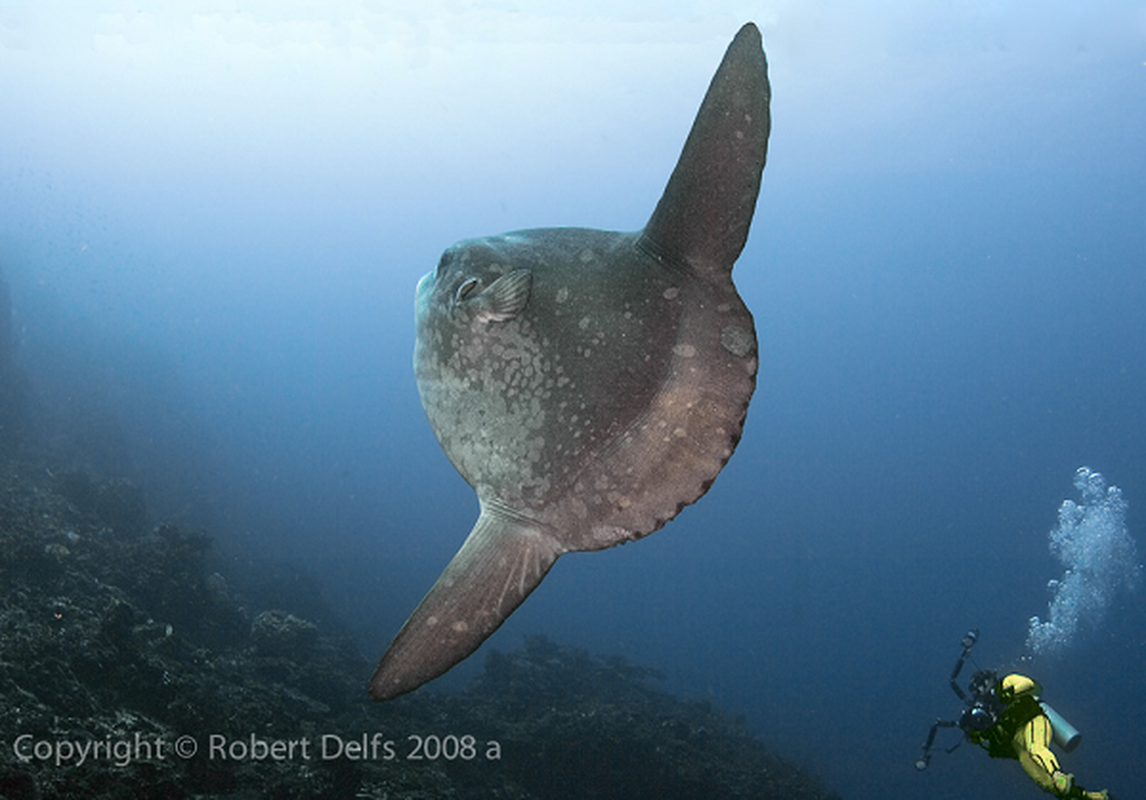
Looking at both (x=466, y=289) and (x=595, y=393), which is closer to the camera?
(x=595, y=393)

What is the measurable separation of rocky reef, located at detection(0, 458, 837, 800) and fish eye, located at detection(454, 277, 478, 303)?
11.3 ft

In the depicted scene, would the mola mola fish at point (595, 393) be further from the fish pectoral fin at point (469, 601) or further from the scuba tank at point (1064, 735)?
the scuba tank at point (1064, 735)

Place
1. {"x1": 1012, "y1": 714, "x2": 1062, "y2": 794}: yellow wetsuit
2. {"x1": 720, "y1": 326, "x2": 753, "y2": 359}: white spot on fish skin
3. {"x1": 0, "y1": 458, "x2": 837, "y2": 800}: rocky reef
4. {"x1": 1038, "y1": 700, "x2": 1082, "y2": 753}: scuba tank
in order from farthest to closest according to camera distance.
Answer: {"x1": 1038, "y1": 700, "x2": 1082, "y2": 753}: scuba tank → {"x1": 1012, "y1": 714, "x2": 1062, "y2": 794}: yellow wetsuit → {"x1": 0, "y1": 458, "x2": 837, "y2": 800}: rocky reef → {"x1": 720, "y1": 326, "x2": 753, "y2": 359}: white spot on fish skin

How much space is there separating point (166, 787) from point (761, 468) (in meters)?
66.2

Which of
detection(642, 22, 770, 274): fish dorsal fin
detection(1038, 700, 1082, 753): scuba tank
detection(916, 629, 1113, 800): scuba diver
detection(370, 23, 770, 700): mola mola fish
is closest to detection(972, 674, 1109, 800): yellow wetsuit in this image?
detection(916, 629, 1113, 800): scuba diver

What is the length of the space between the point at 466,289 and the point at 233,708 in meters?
4.89

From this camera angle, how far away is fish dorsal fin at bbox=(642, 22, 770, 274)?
148 cm

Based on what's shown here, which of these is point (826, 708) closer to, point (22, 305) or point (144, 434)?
point (144, 434)

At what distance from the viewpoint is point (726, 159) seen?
1487 millimetres

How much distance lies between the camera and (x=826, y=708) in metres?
35.8

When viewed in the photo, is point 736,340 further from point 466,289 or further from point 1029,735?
Answer: point 1029,735

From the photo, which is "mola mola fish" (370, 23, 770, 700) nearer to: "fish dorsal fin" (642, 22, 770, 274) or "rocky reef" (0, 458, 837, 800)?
"fish dorsal fin" (642, 22, 770, 274)

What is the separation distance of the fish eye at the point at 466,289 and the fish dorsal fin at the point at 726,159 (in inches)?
21.7

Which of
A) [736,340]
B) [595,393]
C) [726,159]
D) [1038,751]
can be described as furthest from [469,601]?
[1038,751]
